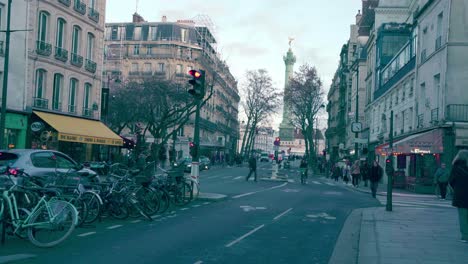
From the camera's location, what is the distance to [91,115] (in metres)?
33.6

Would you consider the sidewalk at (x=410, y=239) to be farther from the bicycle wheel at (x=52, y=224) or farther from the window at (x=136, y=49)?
the window at (x=136, y=49)

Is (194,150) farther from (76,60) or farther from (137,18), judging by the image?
(137,18)

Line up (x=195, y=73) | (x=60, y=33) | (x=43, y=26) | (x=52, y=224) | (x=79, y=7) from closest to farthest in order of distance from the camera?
(x=52, y=224) < (x=195, y=73) < (x=43, y=26) < (x=60, y=33) < (x=79, y=7)

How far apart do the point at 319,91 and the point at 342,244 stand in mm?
56786

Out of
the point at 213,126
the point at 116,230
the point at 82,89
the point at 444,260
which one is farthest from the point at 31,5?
the point at 213,126

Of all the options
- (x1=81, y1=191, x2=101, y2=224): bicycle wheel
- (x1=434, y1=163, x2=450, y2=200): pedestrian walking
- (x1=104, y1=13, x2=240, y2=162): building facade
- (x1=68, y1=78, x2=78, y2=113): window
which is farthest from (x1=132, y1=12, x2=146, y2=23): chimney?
(x1=81, y1=191, x2=101, y2=224): bicycle wheel

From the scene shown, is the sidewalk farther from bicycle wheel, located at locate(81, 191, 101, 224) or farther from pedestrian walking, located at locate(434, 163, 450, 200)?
pedestrian walking, located at locate(434, 163, 450, 200)

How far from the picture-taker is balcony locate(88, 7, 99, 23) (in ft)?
107

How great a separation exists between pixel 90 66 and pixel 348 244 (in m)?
27.1

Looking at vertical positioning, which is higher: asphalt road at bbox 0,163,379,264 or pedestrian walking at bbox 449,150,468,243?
pedestrian walking at bbox 449,150,468,243

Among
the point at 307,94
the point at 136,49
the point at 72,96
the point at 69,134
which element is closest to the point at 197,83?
the point at 69,134

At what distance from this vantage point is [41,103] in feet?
92.3

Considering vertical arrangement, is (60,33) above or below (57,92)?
above

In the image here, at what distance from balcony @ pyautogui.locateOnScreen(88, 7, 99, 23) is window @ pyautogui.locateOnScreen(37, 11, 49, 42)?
4.20 meters
